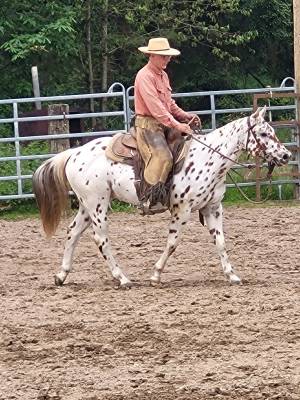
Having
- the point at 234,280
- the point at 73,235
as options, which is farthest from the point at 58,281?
the point at 234,280

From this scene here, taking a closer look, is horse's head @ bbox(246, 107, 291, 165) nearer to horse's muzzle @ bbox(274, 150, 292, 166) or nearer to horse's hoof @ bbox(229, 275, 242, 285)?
horse's muzzle @ bbox(274, 150, 292, 166)

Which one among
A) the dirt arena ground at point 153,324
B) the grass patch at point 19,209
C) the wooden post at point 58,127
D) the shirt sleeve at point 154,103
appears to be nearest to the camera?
the dirt arena ground at point 153,324

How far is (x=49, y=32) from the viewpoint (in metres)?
19.4

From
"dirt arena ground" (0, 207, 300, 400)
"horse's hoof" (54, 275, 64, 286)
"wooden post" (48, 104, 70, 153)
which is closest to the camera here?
"dirt arena ground" (0, 207, 300, 400)

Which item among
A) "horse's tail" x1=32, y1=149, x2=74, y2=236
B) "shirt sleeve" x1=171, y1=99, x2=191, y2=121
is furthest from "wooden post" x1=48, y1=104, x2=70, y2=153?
"shirt sleeve" x1=171, y1=99, x2=191, y2=121

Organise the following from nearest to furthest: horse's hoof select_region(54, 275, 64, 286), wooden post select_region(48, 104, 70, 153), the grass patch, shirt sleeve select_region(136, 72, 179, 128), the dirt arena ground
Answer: the dirt arena ground → shirt sleeve select_region(136, 72, 179, 128) → horse's hoof select_region(54, 275, 64, 286) → the grass patch → wooden post select_region(48, 104, 70, 153)

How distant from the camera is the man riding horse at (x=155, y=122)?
991 centimetres

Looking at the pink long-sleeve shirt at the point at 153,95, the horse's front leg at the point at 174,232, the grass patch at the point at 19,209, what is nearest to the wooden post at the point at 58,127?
the grass patch at the point at 19,209

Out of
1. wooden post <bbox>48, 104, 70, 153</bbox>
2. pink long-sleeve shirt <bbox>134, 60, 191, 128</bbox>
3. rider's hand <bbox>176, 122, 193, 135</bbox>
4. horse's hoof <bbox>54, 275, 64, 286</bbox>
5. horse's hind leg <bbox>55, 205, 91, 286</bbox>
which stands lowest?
horse's hoof <bbox>54, 275, 64, 286</bbox>

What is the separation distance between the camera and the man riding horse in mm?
9914

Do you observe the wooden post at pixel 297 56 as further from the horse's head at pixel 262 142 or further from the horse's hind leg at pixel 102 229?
the horse's hind leg at pixel 102 229

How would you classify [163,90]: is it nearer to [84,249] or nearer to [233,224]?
[84,249]

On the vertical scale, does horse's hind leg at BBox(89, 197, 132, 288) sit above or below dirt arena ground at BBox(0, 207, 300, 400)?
above

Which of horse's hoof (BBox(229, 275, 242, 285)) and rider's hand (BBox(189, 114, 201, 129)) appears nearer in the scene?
horse's hoof (BBox(229, 275, 242, 285))
